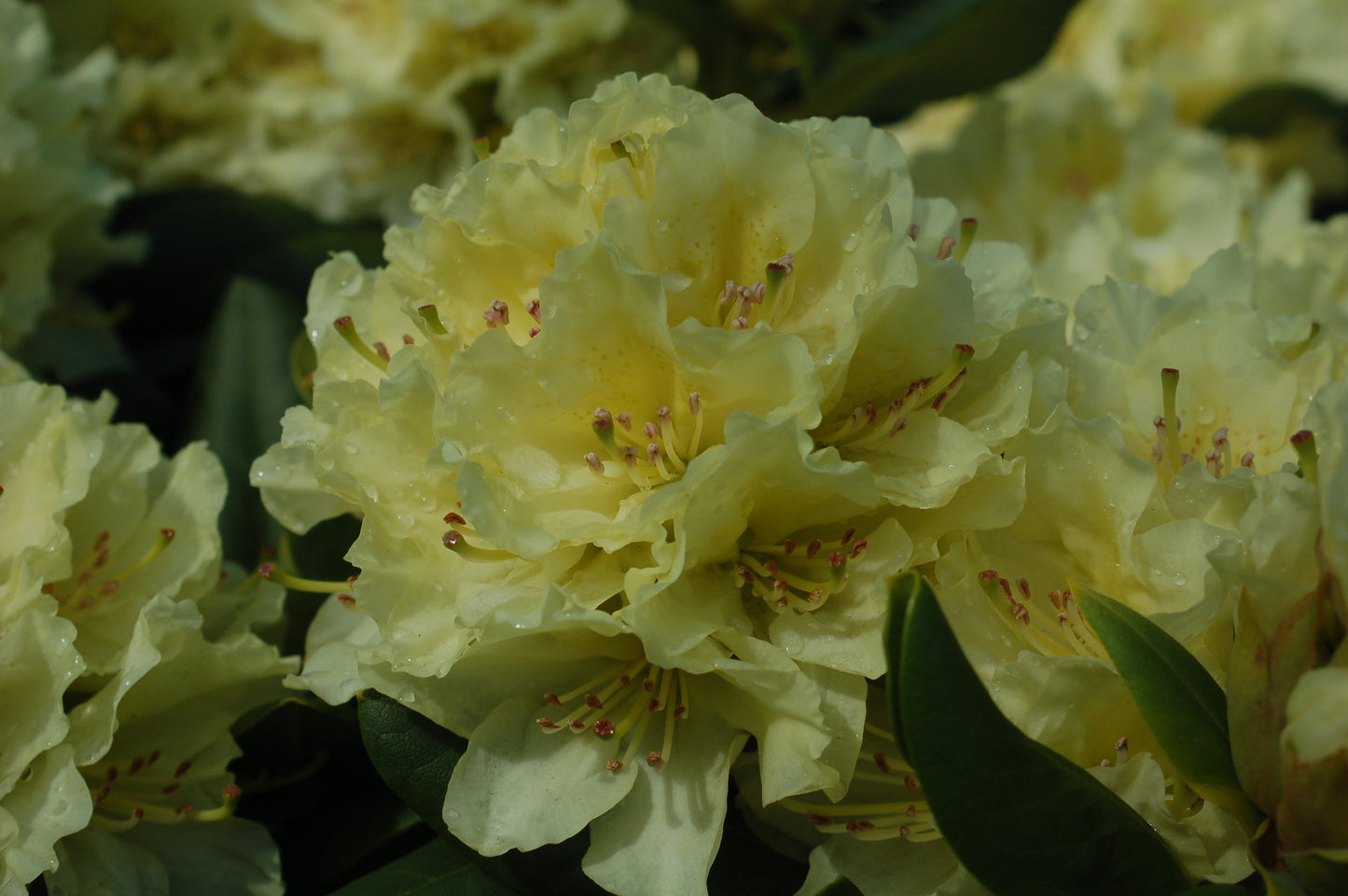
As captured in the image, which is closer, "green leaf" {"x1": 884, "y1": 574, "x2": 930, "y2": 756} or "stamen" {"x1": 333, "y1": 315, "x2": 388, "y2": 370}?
"green leaf" {"x1": 884, "y1": 574, "x2": 930, "y2": 756}

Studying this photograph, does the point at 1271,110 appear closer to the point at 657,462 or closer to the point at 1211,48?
the point at 1211,48

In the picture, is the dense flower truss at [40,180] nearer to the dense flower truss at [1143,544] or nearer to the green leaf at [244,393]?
the green leaf at [244,393]

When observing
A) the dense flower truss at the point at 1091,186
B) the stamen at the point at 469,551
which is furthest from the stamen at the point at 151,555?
the dense flower truss at the point at 1091,186

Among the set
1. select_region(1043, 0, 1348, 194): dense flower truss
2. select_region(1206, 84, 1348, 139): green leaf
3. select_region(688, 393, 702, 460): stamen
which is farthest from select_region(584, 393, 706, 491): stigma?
select_region(1206, 84, 1348, 139): green leaf

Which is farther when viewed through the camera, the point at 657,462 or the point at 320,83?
the point at 320,83

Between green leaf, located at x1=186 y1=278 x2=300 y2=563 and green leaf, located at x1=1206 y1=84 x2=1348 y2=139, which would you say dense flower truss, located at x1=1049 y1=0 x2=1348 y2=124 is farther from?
green leaf, located at x1=186 y1=278 x2=300 y2=563

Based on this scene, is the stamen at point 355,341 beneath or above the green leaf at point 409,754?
above

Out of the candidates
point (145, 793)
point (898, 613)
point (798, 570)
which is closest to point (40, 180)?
point (145, 793)
